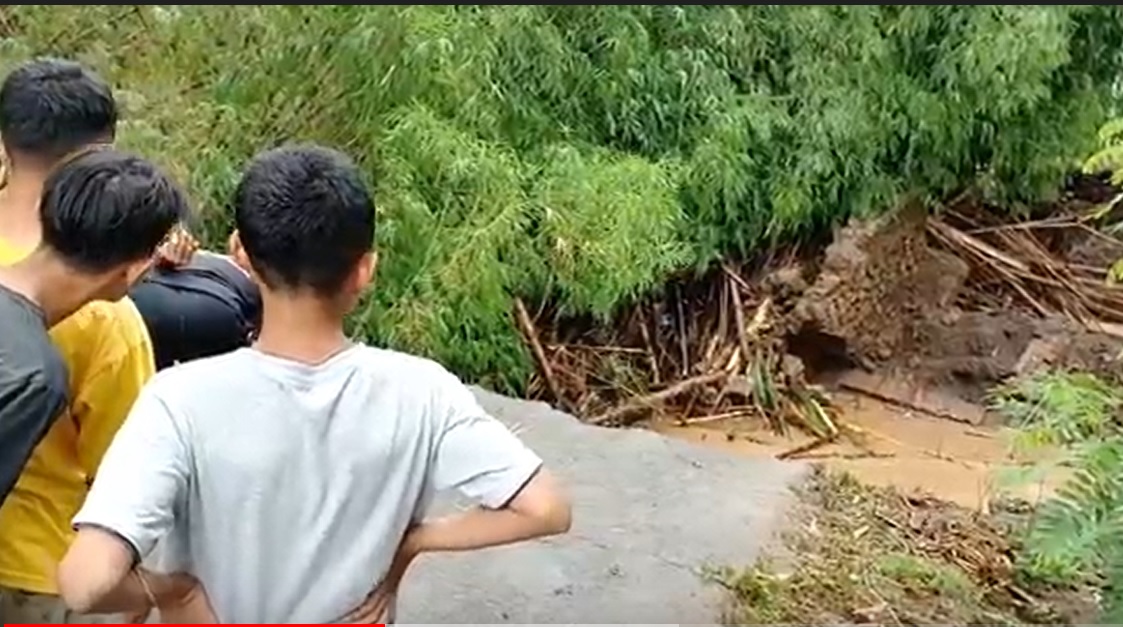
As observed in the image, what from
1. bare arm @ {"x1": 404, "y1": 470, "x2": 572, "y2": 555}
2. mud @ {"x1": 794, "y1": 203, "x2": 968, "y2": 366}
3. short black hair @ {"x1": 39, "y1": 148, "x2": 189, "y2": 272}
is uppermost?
short black hair @ {"x1": 39, "y1": 148, "x2": 189, "y2": 272}

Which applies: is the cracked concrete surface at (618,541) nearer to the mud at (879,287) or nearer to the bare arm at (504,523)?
the bare arm at (504,523)

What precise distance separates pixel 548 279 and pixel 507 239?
391 millimetres

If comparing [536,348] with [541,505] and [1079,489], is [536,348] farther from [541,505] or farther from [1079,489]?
[541,505]

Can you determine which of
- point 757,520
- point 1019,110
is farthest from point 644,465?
point 1019,110

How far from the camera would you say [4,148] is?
2.01m

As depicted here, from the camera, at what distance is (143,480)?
4.80 ft

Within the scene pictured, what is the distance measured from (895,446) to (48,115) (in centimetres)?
619

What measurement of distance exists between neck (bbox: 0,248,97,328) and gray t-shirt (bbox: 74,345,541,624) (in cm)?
24

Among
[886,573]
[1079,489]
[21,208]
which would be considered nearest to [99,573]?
[21,208]

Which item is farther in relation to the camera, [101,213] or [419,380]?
[101,213]

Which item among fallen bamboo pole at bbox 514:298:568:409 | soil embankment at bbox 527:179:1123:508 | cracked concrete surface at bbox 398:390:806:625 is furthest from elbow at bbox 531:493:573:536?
soil embankment at bbox 527:179:1123:508

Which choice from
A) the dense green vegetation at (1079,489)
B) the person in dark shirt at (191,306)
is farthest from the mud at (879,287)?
the person in dark shirt at (191,306)

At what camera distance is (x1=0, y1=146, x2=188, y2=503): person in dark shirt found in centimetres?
166

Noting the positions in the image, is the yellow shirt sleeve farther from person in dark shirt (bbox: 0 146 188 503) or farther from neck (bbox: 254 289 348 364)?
neck (bbox: 254 289 348 364)
